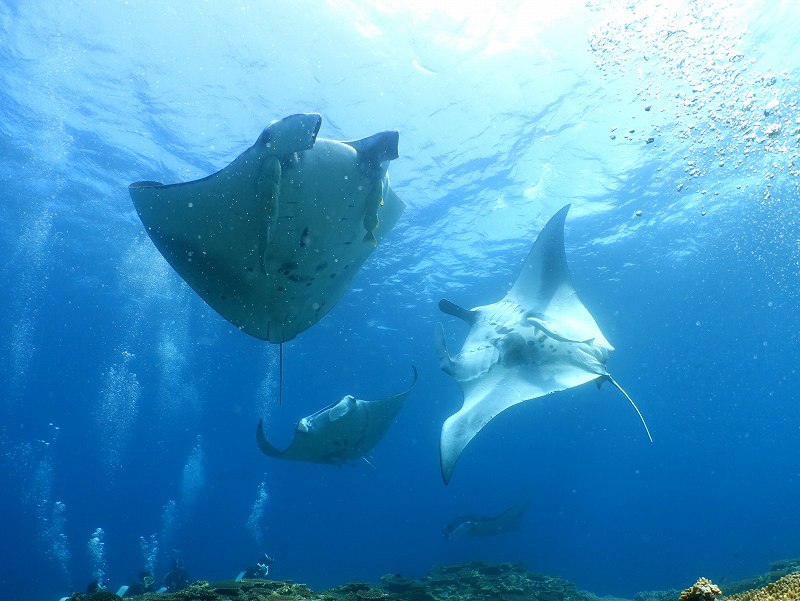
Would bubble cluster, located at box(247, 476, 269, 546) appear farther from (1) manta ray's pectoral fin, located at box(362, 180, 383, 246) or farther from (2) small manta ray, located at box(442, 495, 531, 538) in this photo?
(1) manta ray's pectoral fin, located at box(362, 180, 383, 246)

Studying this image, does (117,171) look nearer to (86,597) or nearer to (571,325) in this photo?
(86,597)

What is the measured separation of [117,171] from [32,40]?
5.23m

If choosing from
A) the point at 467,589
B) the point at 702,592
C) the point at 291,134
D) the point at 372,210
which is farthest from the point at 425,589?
the point at 291,134

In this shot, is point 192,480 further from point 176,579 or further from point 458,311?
point 458,311

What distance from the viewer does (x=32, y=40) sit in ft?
37.0

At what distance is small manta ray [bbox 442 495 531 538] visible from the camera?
18.7 m

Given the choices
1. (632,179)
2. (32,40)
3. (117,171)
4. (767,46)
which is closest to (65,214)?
(117,171)

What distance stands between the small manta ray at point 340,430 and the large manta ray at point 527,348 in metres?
2.34

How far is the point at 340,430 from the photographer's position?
8953 mm

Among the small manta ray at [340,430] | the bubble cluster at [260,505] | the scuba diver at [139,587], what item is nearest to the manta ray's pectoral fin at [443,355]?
the small manta ray at [340,430]

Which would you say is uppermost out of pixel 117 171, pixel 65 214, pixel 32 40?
pixel 32 40

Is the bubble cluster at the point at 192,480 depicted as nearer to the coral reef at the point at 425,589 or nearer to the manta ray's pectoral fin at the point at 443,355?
the coral reef at the point at 425,589

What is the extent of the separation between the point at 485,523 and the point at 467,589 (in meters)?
11.6

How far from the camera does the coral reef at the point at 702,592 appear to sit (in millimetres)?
2455
